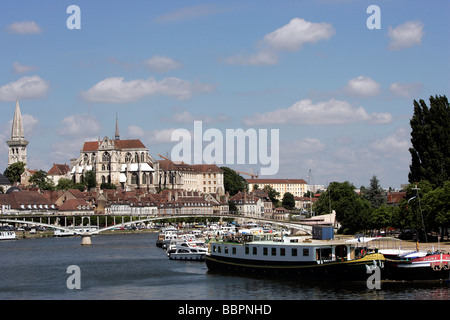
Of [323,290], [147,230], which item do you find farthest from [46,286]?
[147,230]

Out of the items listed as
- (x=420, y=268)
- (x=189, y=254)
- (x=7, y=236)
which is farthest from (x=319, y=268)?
(x=7, y=236)

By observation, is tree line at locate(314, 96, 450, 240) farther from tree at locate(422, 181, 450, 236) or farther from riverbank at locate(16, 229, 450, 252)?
riverbank at locate(16, 229, 450, 252)

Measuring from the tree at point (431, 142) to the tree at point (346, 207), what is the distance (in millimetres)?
14854

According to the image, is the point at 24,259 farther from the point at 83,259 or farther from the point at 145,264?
the point at 145,264

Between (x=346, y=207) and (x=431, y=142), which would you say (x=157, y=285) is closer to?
(x=431, y=142)

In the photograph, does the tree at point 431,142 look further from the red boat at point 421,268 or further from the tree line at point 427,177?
the red boat at point 421,268

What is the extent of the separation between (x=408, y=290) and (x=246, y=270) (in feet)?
44.5

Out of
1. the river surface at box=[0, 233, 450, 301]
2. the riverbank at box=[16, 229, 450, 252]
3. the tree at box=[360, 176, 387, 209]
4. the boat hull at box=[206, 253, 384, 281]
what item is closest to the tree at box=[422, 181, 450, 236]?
the riverbank at box=[16, 229, 450, 252]

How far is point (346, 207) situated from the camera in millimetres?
100125

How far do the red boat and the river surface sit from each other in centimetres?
71

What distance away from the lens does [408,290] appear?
46.5 metres

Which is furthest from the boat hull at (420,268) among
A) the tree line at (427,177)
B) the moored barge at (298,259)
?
the tree line at (427,177)

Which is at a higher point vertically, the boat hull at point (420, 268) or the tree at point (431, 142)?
the tree at point (431, 142)

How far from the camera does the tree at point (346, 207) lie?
9388 cm
